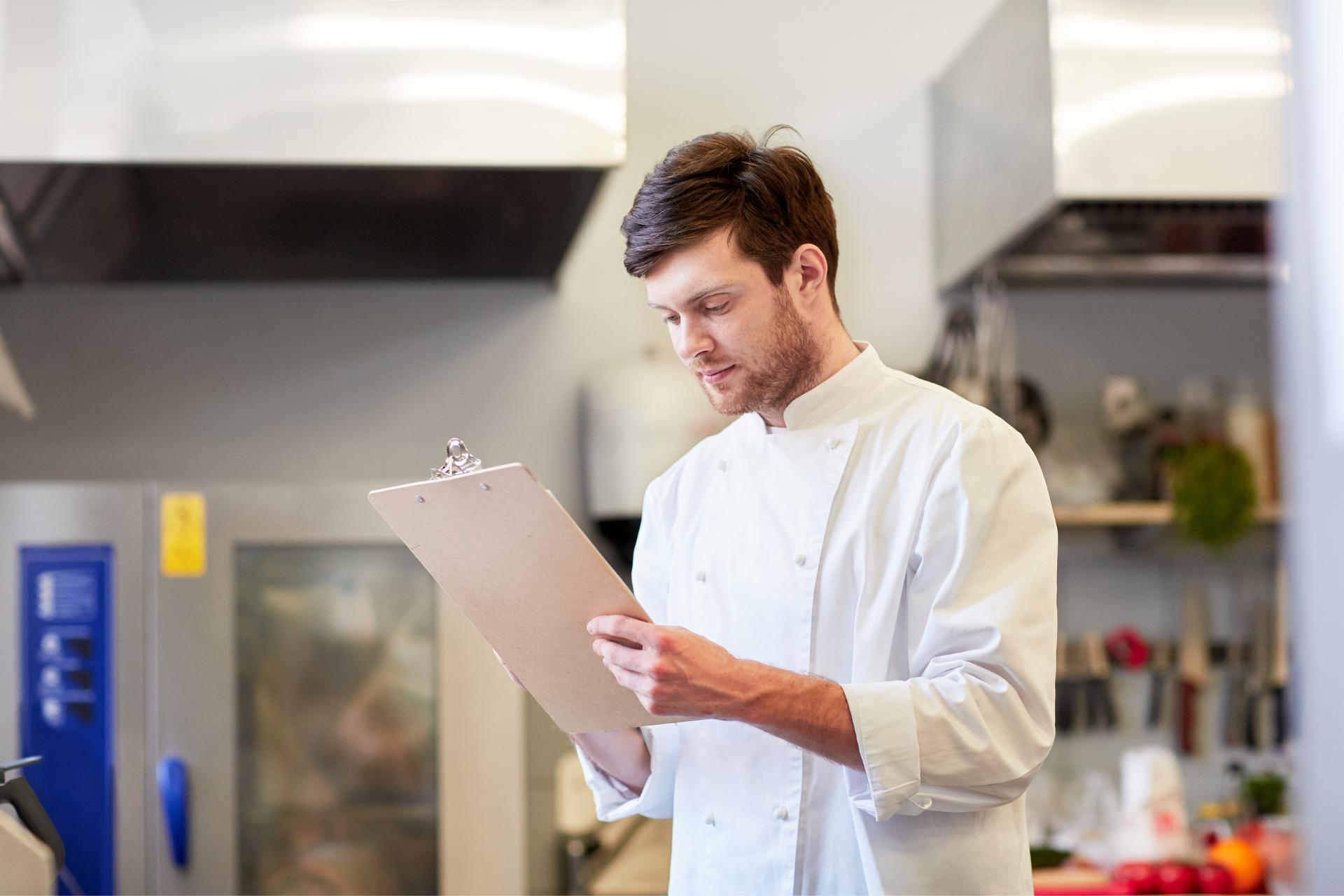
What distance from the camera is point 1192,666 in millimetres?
2873

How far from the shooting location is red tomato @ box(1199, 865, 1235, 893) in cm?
231

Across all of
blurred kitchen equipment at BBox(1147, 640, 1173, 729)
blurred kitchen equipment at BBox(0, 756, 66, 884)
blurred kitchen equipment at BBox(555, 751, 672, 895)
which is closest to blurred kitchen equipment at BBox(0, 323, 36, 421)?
blurred kitchen equipment at BBox(555, 751, 672, 895)

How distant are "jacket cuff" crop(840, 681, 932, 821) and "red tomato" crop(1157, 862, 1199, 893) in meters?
1.48

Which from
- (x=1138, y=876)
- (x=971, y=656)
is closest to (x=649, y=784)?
(x=971, y=656)

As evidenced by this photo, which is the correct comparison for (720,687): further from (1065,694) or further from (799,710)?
(1065,694)

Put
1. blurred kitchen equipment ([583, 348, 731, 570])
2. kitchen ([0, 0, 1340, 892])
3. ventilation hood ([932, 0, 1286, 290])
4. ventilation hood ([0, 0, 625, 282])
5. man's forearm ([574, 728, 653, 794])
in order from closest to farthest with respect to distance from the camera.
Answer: man's forearm ([574, 728, 653, 794]) < ventilation hood ([0, 0, 625, 282]) < ventilation hood ([932, 0, 1286, 290]) < blurred kitchen equipment ([583, 348, 731, 570]) < kitchen ([0, 0, 1340, 892])

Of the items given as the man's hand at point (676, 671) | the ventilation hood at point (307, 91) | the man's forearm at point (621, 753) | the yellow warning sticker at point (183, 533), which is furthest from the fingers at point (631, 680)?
the yellow warning sticker at point (183, 533)

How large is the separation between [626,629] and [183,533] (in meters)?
1.45

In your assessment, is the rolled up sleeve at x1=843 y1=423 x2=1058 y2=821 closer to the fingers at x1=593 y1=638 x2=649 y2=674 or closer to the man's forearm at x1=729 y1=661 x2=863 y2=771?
the man's forearm at x1=729 y1=661 x2=863 y2=771

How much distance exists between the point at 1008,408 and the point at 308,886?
5.61 feet

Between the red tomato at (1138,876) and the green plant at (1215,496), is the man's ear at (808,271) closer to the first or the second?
the red tomato at (1138,876)

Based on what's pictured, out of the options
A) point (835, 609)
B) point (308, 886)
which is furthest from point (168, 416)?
point (835, 609)

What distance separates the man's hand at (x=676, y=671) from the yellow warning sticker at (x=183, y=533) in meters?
1.41

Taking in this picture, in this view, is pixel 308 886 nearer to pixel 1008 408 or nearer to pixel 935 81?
pixel 1008 408
